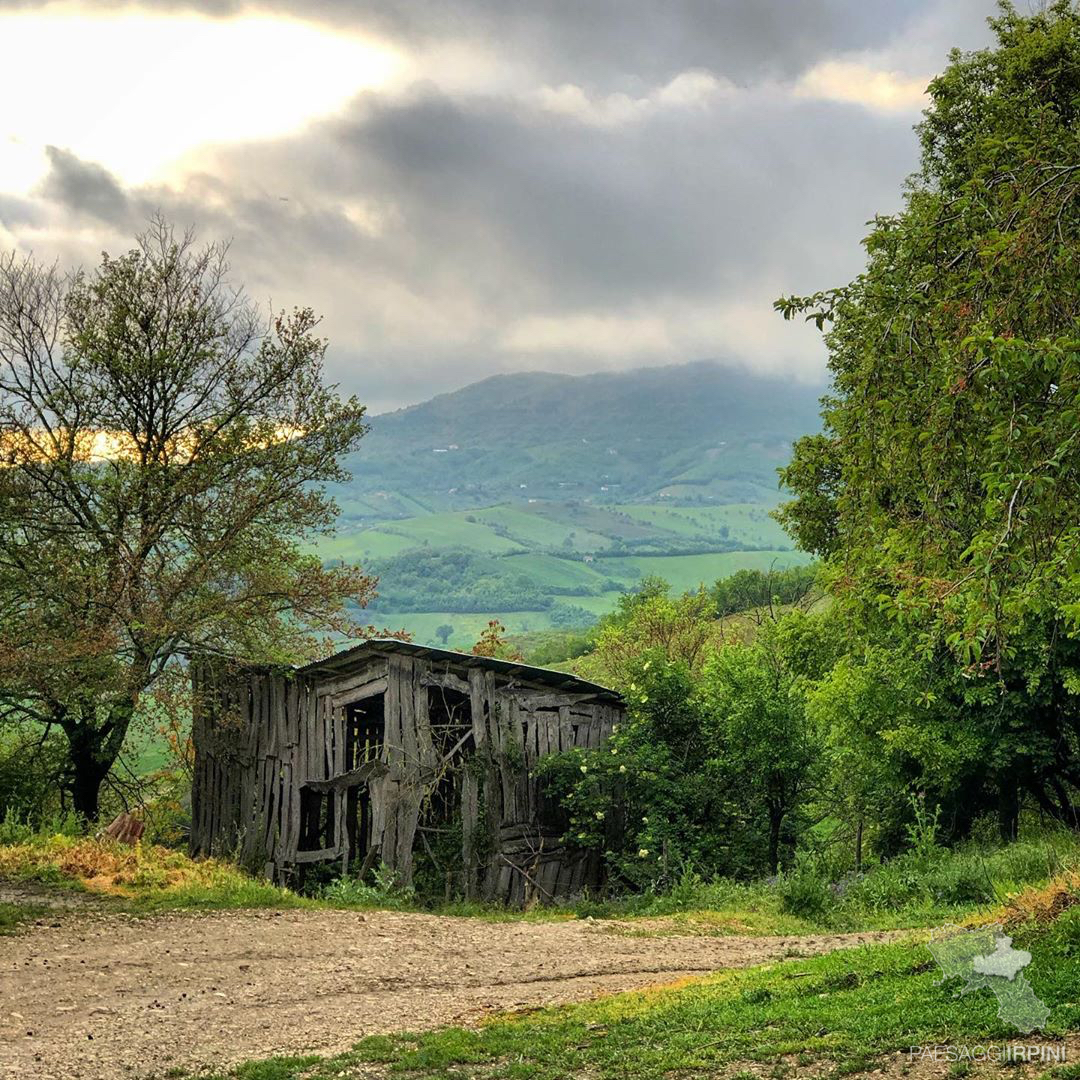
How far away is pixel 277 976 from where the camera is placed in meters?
12.9

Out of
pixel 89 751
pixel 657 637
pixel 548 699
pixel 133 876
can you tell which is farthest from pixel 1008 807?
pixel 657 637

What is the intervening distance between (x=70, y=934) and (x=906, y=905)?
1247 centimetres

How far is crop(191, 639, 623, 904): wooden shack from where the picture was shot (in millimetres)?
22406

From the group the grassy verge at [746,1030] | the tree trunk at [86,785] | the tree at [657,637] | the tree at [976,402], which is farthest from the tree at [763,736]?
the tree at [657,637]

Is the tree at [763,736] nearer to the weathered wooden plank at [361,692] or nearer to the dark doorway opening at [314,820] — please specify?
the weathered wooden plank at [361,692]

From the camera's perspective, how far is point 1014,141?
909 centimetres

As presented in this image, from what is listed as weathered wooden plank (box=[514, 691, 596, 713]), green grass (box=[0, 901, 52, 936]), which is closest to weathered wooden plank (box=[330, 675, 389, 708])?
weathered wooden plank (box=[514, 691, 596, 713])

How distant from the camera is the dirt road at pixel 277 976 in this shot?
9992 mm

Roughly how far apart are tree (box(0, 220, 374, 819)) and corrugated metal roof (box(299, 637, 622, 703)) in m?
0.66

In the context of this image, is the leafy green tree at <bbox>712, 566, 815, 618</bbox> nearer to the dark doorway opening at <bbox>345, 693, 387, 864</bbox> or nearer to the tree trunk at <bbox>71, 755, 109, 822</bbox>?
the dark doorway opening at <bbox>345, 693, 387, 864</bbox>

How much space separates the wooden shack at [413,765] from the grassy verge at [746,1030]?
38.0 feet

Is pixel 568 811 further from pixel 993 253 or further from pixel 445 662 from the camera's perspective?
pixel 993 253

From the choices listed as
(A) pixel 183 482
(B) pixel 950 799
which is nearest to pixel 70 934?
(A) pixel 183 482

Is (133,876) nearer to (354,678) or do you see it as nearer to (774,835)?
(354,678)
